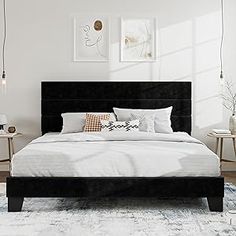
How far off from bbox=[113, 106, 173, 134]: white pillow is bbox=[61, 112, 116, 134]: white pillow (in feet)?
0.34

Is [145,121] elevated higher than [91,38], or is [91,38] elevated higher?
[91,38]

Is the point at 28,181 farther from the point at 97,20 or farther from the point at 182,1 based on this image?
the point at 182,1

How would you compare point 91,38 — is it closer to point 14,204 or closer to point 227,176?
point 227,176

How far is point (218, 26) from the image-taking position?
21.8ft

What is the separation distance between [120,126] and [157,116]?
23.7 inches

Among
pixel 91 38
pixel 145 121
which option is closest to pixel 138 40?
pixel 91 38

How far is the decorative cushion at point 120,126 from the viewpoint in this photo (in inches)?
227

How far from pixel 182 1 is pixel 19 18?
2119 millimetres

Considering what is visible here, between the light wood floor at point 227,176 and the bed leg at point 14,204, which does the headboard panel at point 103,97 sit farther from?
the bed leg at point 14,204

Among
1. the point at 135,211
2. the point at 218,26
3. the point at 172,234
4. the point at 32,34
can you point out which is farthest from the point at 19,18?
the point at 172,234

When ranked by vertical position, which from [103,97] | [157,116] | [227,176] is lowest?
[227,176]

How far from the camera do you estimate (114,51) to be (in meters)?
6.62

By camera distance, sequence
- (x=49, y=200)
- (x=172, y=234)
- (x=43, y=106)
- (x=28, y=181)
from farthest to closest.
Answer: (x=43, y=106), (x=49, y=200), (x=28, y=181), (x=172, y=234)

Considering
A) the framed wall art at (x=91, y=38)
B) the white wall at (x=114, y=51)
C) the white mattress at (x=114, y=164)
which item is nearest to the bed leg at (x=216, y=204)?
→ the white mattress at (x=114, y=164)
